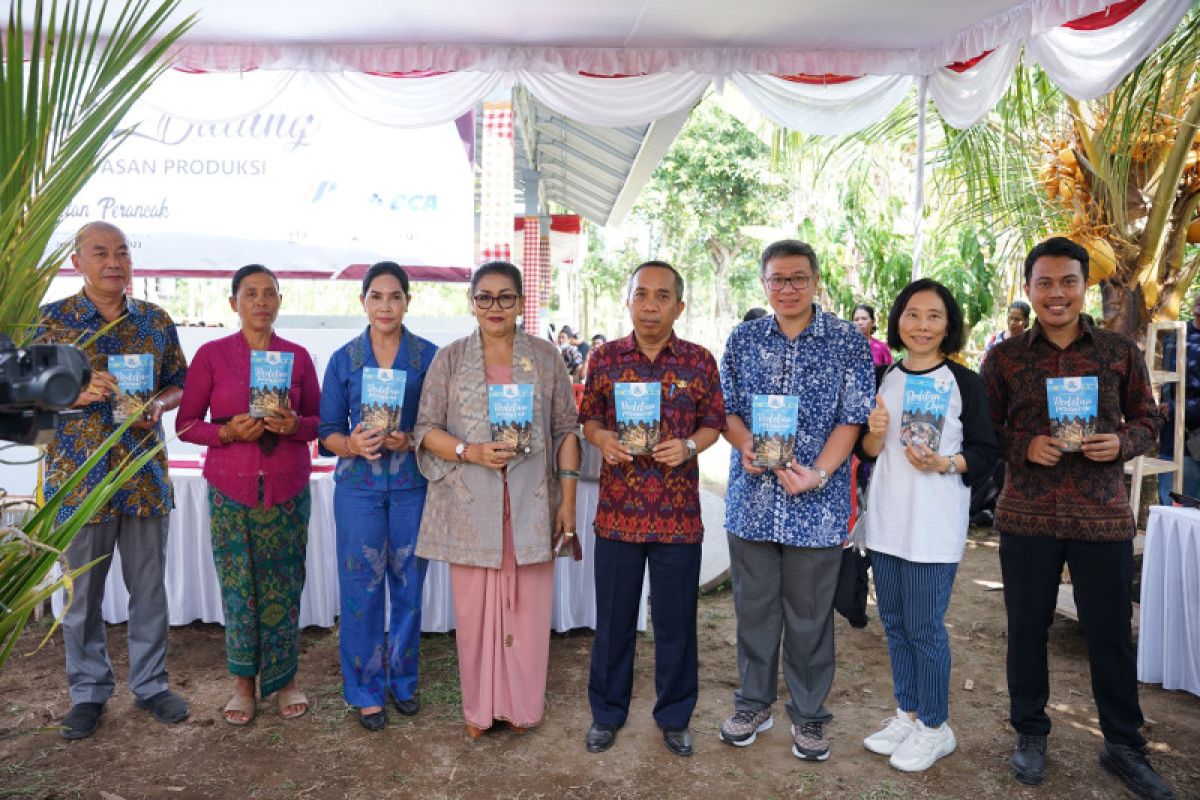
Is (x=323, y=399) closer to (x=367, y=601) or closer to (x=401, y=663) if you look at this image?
(x=367, y=601)

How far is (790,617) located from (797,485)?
57 centimetres

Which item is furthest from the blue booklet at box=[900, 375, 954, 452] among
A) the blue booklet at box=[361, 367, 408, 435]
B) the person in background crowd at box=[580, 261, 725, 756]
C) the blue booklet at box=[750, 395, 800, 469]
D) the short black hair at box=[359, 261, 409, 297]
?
the short black hair at box=[359, 261, 409, 297]

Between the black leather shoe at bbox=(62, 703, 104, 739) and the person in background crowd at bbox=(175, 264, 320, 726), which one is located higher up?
the person in background crowd at bbox=(175, 264, 320, 726)

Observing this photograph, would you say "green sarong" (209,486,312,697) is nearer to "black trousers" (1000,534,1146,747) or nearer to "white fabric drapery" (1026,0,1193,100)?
"black trousers" (1000,534,1146,747)

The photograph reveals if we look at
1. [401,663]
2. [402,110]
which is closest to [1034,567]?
[401,663]

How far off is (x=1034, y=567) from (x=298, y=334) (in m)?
4.56

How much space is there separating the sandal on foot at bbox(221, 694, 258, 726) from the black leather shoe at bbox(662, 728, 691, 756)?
1.73 metres

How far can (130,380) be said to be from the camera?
331 centimetres

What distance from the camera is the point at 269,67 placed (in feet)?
18.1

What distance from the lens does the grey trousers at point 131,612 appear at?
3.58 meters

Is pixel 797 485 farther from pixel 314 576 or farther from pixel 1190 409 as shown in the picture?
pixel 1190 409

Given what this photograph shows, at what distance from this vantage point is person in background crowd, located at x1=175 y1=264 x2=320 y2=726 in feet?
11.7

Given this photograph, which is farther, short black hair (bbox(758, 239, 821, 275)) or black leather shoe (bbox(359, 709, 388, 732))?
black leather shoe (bbox(359, 709, 388, 732))

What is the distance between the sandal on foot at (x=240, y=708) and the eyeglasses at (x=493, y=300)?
1953 mm
